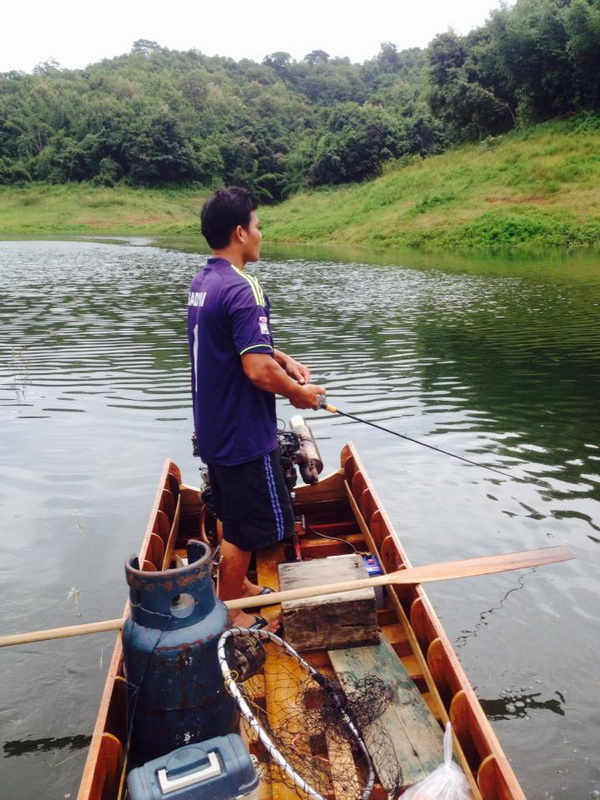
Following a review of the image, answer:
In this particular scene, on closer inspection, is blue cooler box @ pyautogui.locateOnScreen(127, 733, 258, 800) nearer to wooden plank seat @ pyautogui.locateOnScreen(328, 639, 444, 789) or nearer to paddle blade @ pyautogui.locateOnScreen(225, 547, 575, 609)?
wooden plank seat @ pyautogui.locateOnScreen(328, 639, 444, 789)

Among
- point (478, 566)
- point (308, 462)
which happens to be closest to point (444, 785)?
point (478, 566)

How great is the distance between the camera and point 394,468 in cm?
862

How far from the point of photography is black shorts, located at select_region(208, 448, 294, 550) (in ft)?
13.4

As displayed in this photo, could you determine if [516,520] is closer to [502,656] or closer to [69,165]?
[502,656]

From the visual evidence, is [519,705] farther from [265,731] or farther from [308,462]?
[308,462]

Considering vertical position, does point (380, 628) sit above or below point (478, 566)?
below

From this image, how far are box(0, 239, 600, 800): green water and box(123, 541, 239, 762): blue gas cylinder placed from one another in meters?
Result: 1.47

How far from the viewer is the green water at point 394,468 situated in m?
4.56

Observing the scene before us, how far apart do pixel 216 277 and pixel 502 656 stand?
358 cm

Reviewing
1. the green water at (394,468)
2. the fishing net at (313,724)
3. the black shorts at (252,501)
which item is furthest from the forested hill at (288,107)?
the fishing net at (313,724)

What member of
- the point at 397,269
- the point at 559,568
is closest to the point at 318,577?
the point at 559,568

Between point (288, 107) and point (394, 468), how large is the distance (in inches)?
4434

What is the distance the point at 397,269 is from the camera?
2720 cm

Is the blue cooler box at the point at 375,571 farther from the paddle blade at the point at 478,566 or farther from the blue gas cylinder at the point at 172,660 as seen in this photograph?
the blue gas cylinder at the point at 172,660
